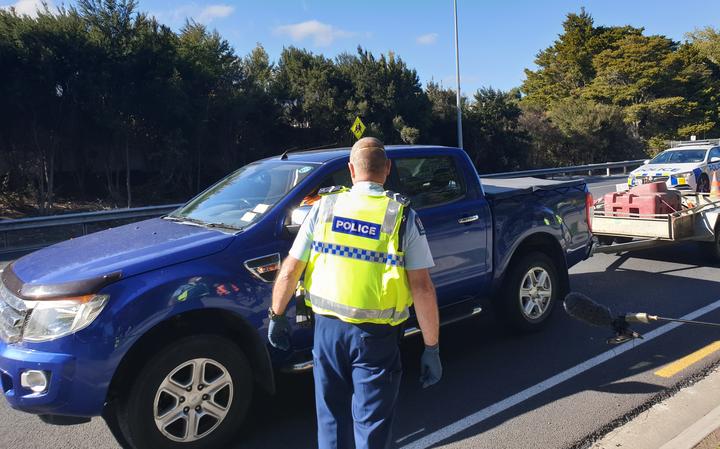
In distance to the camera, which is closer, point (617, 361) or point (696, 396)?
point (696, 396)

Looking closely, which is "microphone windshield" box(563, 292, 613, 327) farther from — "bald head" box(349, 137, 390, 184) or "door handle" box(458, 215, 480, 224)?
"door handle" box(458, 215, 480, 224)

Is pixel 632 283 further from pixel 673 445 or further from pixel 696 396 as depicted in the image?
pixel 673 445

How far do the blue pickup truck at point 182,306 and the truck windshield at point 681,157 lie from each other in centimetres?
1387

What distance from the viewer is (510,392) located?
4090mm

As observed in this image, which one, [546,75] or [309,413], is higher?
[546,75]

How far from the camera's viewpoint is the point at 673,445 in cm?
323

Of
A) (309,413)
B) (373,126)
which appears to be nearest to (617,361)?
(309,413)

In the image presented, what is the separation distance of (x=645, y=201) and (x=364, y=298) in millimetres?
6592

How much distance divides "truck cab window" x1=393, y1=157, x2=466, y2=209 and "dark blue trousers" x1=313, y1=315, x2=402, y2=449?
2162 mm

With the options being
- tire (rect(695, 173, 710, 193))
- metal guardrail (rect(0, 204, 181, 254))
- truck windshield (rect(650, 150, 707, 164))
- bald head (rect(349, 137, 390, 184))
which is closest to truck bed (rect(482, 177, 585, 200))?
bald head (rect(349, 137, 390, 184))

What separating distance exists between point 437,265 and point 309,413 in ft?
4.95

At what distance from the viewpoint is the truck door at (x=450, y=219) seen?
14.5ft

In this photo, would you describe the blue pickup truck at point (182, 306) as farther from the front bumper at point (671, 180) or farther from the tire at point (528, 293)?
the front bumper at point (671, 180)

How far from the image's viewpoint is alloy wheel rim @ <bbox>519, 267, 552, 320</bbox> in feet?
16.8
